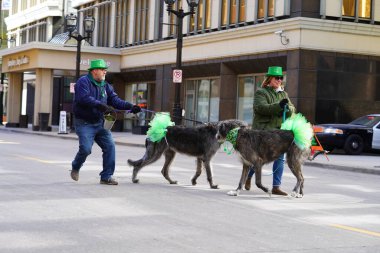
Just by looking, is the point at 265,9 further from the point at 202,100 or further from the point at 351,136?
the point at 351,136

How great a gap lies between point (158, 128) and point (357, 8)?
20.6m

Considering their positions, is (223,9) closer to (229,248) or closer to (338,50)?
(338,50)

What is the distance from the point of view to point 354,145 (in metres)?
A: 25.1

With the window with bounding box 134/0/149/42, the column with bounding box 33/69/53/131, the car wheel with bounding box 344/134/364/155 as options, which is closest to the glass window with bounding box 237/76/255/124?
the car wheel with bounding box 344/134/364/155

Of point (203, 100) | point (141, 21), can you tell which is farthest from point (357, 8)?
point (141, 21)

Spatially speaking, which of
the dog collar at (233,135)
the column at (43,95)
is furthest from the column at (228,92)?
the dog collar at (233,135)

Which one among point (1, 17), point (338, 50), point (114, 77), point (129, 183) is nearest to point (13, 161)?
point (129, 183)

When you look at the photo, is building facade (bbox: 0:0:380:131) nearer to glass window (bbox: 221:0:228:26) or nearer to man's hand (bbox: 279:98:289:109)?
glass window (bbox: 221:0:228:26)

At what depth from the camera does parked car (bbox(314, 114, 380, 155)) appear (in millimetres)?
24484

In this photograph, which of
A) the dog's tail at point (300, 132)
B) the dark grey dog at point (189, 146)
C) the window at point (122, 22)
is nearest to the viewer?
the dog's tail at point (300, 132)

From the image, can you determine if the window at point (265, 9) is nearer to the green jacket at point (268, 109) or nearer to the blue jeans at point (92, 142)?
the green jacket at point (268, 109)

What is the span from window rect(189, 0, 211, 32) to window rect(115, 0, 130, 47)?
8.21 m

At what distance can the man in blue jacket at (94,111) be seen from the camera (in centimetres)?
1154

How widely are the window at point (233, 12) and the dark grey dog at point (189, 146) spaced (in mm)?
21942
